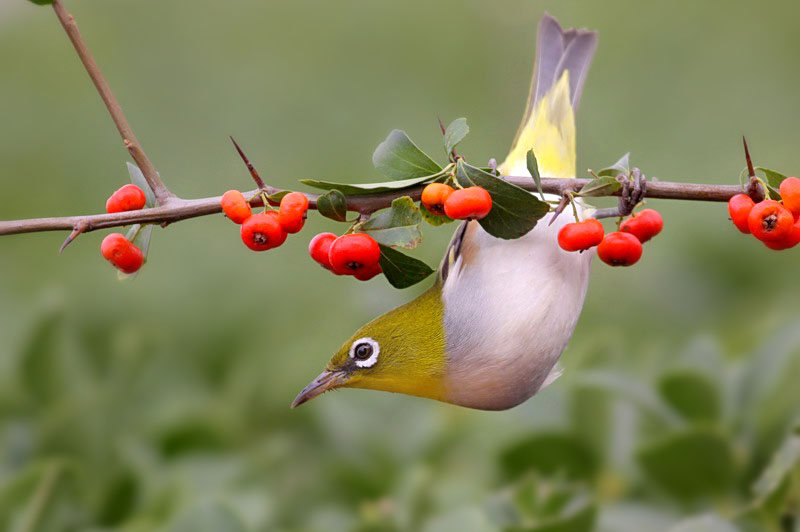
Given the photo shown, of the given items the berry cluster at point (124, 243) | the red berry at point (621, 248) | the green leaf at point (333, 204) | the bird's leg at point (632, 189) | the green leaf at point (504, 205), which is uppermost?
the berry cluster at point (124, 243)

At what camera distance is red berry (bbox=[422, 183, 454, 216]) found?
5.14 feet

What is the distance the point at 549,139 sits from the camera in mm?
2250

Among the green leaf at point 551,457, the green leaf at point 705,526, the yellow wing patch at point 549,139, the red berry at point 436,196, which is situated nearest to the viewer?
the red berry at point 436,196

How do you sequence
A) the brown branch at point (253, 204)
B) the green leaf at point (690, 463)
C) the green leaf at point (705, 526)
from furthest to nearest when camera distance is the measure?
the green leaf at point (690, 463) < the green leaf at point (705, 526) < the brown branch at point (253, 204)

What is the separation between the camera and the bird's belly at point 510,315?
1.73 m

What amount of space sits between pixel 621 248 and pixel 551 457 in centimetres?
116

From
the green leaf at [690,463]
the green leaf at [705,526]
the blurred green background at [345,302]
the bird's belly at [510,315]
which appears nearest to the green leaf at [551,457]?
the blurred green background at [345,302]

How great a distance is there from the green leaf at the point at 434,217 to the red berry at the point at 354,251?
0.08m

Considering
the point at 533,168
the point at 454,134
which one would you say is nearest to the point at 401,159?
the point at 454,134

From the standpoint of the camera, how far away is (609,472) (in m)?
2.74

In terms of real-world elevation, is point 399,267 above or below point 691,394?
above

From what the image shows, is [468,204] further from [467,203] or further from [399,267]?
[399,267]

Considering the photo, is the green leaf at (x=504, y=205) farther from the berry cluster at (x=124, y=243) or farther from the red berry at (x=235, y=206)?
the berry cluster at (x=124, y=243)

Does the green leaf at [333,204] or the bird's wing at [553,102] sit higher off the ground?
the bird's wing at [553,102]
